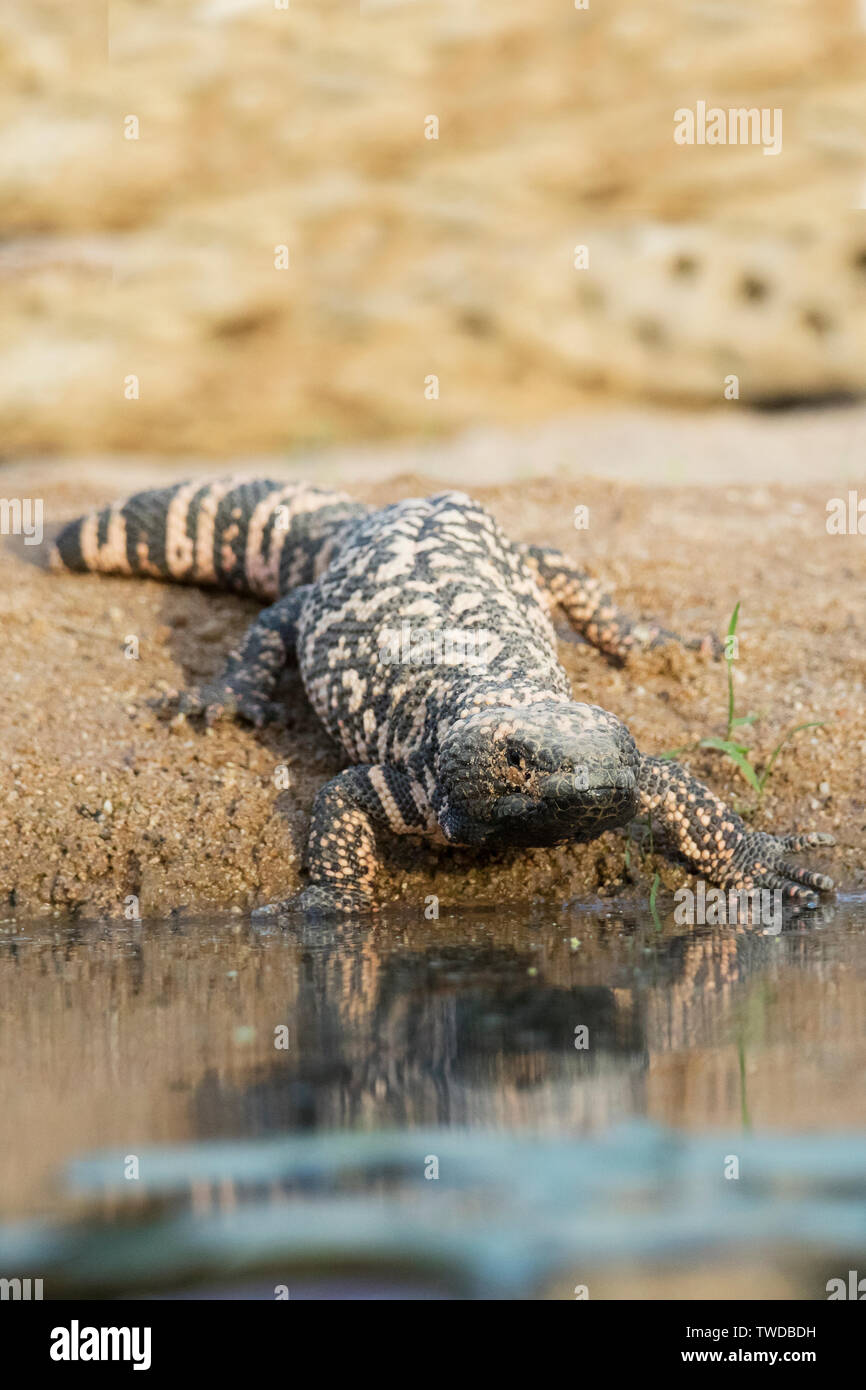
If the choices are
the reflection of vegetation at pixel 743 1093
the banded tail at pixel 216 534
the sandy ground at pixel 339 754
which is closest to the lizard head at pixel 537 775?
the sandy ground at pixel 339 754

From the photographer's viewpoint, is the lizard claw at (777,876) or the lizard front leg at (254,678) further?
the lizard front leg at (254,678)

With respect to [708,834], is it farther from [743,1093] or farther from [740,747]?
[743,1093]

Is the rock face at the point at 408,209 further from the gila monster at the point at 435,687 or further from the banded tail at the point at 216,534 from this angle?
the gila monster at the point at 435,687

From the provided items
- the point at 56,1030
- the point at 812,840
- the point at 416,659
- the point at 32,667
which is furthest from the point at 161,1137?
the point at 32,667

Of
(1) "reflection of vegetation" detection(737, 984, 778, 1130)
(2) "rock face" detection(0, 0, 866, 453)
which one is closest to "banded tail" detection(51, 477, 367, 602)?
(1) "reflection of vegetation" detection(737, 984, 778, 1130)

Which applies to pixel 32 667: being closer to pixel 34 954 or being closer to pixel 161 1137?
pixel 34 954
